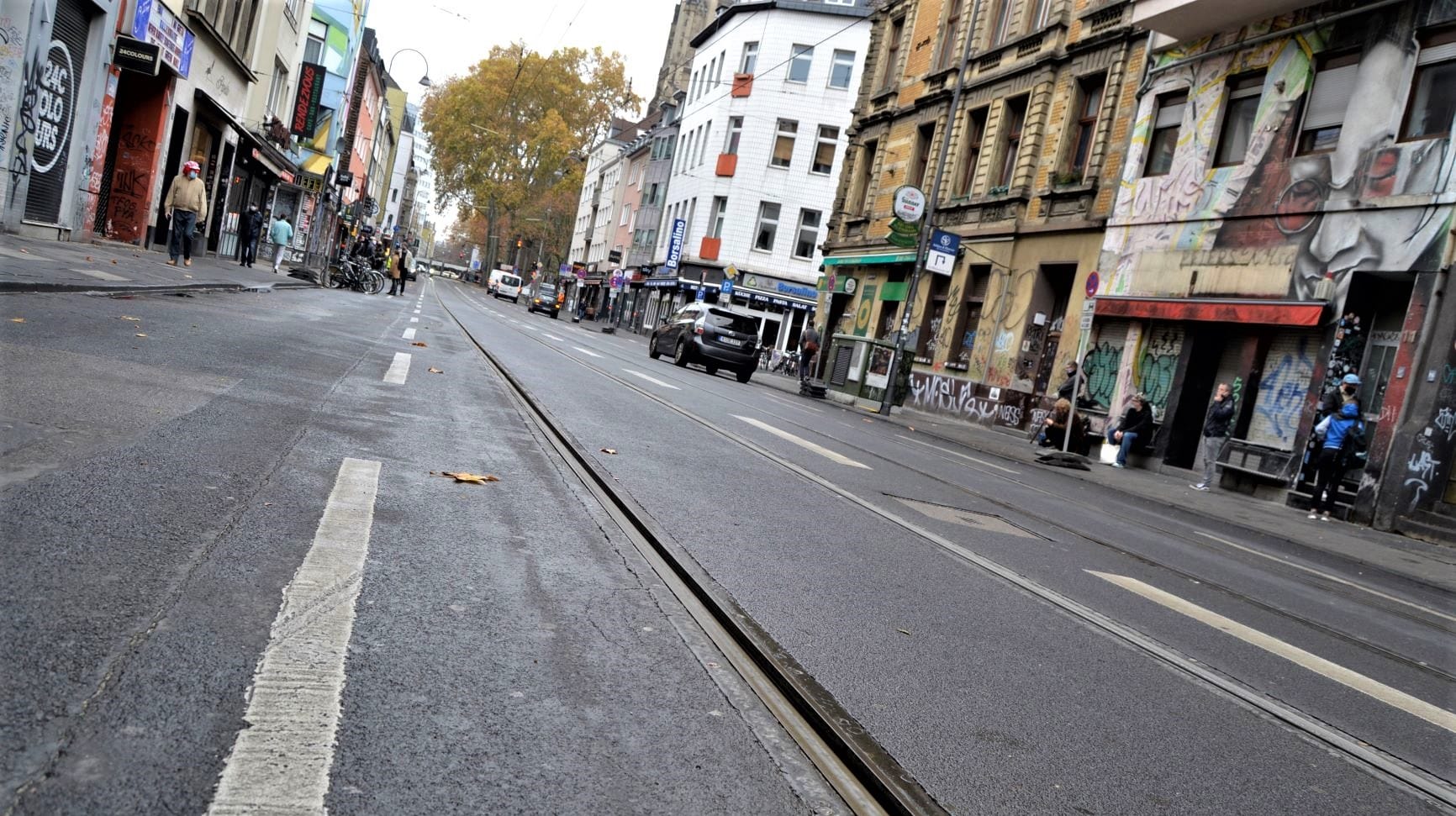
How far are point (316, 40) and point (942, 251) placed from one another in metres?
34.1

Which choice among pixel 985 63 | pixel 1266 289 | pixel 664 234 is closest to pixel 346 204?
pixel 664 234

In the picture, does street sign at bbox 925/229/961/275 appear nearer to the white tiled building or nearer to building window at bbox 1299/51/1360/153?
building window at bbox 1299/51/1360/153

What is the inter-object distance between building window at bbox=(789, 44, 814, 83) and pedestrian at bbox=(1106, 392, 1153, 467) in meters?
36.6

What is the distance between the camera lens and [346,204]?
209ft

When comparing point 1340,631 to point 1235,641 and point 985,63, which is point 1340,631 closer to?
point 1235,641

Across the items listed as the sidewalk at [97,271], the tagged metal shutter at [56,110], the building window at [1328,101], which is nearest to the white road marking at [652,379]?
the sidewalk at [97,271]

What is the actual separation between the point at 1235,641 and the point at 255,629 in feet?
14.2

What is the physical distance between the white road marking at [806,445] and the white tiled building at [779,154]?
127 feet

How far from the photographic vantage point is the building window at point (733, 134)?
54.2m

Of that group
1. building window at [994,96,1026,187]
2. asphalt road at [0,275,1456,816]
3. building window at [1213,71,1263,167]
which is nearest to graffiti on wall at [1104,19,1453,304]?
building window at [1213,71,1263,167]

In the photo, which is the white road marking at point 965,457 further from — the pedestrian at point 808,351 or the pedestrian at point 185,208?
the pedestrian at point 185,208

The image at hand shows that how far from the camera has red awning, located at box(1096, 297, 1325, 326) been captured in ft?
52.4

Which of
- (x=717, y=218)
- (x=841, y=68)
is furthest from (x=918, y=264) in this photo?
(x=717, y=218)

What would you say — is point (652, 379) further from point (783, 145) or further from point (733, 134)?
point (733, 134)
